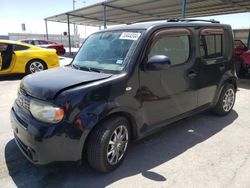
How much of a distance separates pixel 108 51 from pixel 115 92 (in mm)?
827

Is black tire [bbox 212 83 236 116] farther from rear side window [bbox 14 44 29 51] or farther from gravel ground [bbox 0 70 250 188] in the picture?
rear side window [bbox 14 44 29 51]

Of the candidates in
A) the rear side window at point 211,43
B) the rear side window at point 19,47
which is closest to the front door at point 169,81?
the rear side window at point 211,43

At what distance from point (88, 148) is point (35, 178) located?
0.73 metres

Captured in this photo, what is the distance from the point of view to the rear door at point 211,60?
158 inches

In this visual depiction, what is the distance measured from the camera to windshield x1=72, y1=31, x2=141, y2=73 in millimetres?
3053

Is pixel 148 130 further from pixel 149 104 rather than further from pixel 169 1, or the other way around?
pixel 169 1

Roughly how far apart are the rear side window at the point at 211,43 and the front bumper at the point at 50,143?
263 cm

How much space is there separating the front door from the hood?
0.63 meters

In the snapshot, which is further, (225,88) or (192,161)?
(225,88)

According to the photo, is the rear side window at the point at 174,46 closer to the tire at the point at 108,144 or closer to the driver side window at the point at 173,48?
the driver side window at the point at 173,48

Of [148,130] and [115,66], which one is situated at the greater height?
[115,66]

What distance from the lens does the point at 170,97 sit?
136 inches

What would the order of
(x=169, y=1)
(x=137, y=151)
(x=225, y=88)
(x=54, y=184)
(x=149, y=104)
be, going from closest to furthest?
(x=54, y=184), (x=149, y=104), (x=137, y=151), (x=225, y=88), (x=169, y=1)

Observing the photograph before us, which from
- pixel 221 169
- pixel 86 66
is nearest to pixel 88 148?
pixel 86 66
